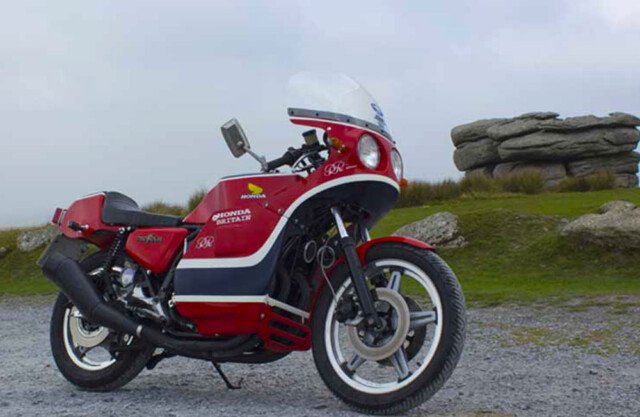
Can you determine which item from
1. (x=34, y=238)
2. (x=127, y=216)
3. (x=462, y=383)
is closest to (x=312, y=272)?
(x=462, y=383)

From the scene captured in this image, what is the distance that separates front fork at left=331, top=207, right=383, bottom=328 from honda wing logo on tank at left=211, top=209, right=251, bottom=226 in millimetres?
503

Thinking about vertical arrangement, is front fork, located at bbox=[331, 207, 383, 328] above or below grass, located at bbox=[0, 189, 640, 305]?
above

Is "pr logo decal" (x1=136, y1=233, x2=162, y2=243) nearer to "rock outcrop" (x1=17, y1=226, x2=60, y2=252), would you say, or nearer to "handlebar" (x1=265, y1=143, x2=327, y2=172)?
"handlebar" (x1=265, y1=143, x2=327, y2=172)

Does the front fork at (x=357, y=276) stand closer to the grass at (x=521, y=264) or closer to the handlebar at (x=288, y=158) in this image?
the handlebar at (x=288, y=158)

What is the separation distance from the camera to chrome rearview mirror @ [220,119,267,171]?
454 cm

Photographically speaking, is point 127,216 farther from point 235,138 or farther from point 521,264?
point 521,264

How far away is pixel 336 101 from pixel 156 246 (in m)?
1.50

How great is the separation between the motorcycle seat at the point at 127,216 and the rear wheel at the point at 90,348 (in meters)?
0.29

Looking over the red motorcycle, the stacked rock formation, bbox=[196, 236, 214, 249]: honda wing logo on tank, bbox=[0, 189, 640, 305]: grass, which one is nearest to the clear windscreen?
the red motorcycle

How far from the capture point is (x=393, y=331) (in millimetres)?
4418

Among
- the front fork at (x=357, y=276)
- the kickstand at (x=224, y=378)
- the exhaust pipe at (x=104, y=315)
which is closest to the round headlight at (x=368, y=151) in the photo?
the front fork at (x=357, y=276)

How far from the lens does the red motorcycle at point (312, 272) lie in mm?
4391

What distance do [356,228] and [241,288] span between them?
0.73m

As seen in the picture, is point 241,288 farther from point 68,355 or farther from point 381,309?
point 68,355
